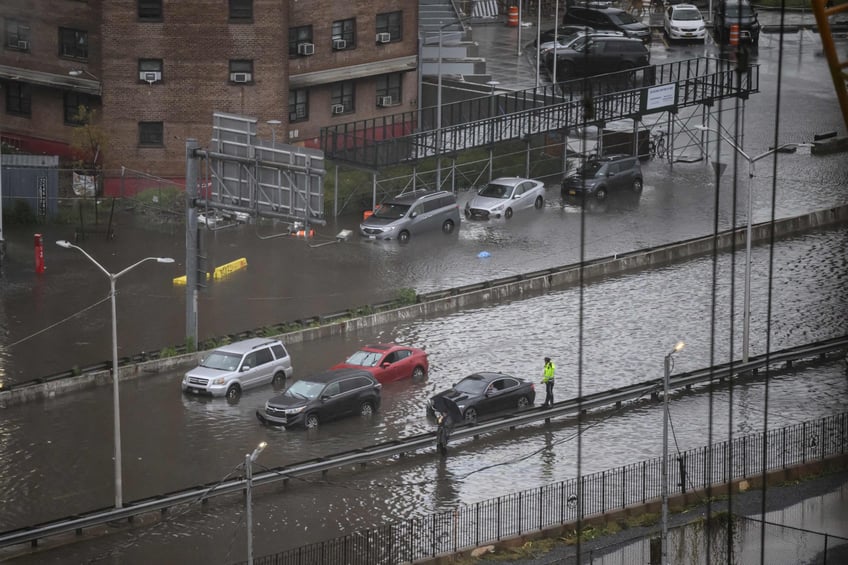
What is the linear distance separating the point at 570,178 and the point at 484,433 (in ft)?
70.5

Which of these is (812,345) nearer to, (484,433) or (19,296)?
(484,433)

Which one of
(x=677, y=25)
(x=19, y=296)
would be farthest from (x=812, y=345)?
(x=677, y=25)

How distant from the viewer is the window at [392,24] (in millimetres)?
62094

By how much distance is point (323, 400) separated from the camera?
3806 centimetres

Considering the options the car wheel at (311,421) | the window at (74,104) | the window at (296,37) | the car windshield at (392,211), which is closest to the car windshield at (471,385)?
the car wheel at (311,421)

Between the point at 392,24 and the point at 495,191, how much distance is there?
958 cm

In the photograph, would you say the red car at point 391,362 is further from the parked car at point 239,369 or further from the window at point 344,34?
the window at point 344,34

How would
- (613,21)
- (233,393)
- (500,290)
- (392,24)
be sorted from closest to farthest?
(233,393) → (500,290) → (392,24) → (613,21)

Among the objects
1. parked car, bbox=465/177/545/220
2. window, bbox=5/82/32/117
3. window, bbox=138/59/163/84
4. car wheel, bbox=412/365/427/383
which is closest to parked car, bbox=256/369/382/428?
car wheel, bbox=412/365/427/383

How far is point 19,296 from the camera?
47.1m

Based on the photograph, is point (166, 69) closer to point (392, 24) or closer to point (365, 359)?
point (392, 24)

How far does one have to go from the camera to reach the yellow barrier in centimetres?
4879

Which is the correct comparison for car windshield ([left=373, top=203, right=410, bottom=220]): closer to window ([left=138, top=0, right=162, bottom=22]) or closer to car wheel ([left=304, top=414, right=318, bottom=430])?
window ([left=138, top=0, right=162, bottom=22])

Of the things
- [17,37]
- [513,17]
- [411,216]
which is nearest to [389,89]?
[411,216]
